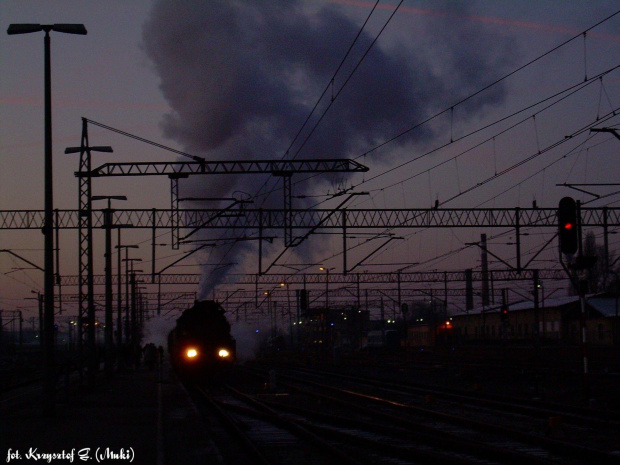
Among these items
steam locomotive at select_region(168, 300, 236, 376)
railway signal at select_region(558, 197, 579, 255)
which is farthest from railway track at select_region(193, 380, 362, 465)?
steam locomotive at select_region(168, 300, 236, 376)

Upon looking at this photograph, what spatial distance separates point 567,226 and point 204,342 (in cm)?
2105

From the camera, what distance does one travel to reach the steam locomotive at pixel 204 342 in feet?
128

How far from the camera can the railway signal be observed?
877 inches

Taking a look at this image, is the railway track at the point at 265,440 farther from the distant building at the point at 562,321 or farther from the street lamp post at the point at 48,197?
the distant building at the point at 562,321

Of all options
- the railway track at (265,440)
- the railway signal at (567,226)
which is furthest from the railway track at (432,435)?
the railway signal at (567,226)

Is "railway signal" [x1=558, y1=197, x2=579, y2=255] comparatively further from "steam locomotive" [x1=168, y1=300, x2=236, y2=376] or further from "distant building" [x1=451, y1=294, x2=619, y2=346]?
"distant building" [x1=451, y1=294, x2=619, y2=346]

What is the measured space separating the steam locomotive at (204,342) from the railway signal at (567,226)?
2014cm

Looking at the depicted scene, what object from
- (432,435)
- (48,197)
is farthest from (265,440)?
(48,197)

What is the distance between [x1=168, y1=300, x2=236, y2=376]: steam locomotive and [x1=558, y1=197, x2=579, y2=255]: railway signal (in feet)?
66.1

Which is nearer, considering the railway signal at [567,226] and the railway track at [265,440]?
the railway track at [265,440]

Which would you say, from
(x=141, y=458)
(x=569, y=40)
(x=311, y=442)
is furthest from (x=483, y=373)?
(x=141, y=458)

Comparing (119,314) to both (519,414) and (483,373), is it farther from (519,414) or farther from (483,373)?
(519,414)

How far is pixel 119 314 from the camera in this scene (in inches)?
2194

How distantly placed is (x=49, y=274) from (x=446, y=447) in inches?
469
